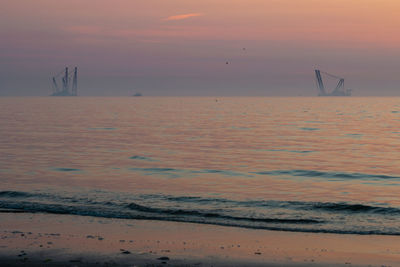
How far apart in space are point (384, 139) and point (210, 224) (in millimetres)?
38127

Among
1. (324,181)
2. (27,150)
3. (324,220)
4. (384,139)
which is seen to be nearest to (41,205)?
(324,220)

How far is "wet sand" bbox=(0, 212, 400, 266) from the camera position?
11352mm

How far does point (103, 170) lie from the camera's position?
28750 millimetres

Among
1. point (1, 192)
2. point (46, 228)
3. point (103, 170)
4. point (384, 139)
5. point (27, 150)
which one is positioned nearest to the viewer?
point (46, 228)

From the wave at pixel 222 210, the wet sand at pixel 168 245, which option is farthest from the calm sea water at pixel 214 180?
the wet sand at pixel 168 245

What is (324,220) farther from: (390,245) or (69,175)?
(69,175)

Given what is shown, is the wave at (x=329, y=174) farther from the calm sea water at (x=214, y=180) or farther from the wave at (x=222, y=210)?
the wave at (x=222, y=210)

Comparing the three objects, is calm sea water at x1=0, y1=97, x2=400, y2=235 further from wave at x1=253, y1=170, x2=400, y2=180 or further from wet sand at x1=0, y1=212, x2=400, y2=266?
wet sand at x1=0, y1=212, x2=400, y2=266

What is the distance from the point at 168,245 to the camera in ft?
42.3

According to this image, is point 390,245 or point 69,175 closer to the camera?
point 390,245

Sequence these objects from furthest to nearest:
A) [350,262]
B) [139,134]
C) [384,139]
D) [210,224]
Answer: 1. [139,134]
2. [384,139]
3. [210,224]
4. [350,262]

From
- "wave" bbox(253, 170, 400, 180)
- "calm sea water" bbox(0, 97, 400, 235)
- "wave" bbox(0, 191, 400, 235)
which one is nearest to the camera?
"wave" bbox(0, 191, 400, 235)

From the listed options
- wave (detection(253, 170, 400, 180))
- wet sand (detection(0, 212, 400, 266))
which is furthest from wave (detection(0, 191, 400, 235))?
wave (detection(253, 170, 400, 180))

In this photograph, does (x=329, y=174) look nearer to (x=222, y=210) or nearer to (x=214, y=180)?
(x=214, y=180)
